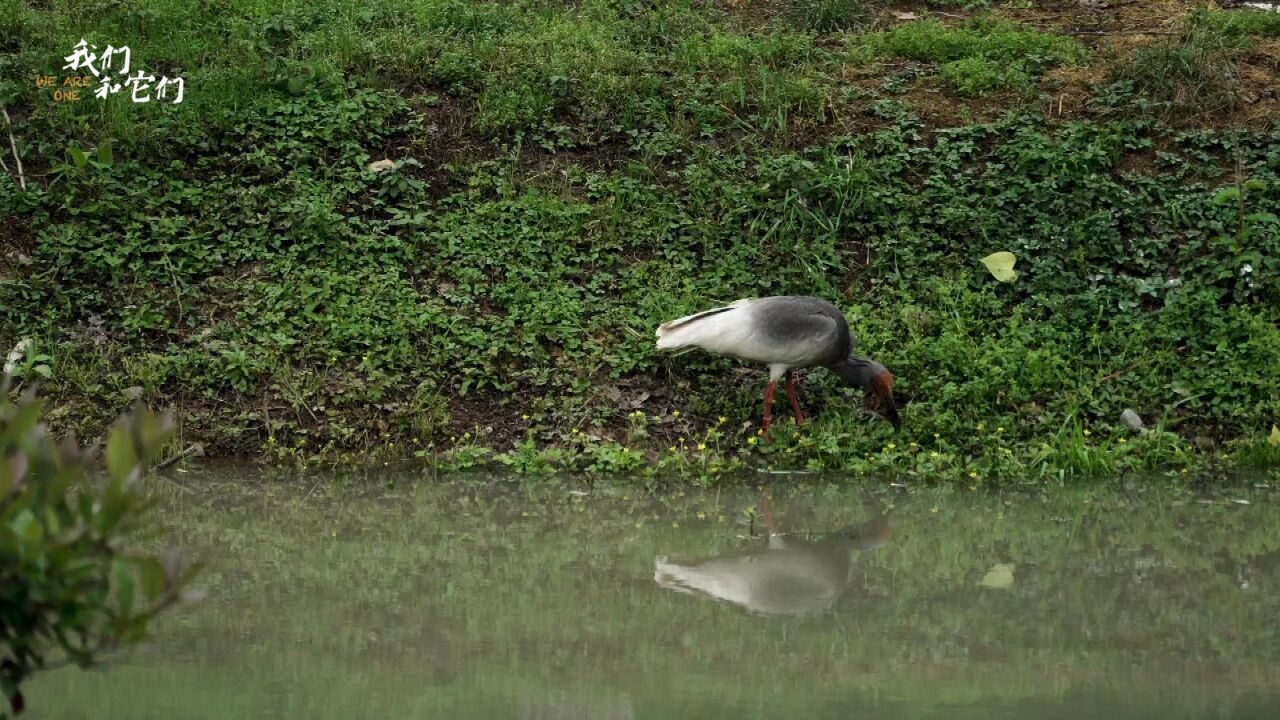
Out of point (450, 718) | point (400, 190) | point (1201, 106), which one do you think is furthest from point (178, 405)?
point (1201, 106)

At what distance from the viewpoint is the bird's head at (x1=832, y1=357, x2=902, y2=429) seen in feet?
26.8

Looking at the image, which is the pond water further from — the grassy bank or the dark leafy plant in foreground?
the dark leafy plant in foreground

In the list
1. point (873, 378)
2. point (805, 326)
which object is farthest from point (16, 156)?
point (873, 378)

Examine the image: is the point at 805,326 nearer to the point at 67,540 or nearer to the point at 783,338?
the point at 783,338

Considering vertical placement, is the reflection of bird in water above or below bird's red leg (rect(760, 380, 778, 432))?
below

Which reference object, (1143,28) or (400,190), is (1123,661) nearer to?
(400,190)

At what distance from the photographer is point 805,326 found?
811 cm

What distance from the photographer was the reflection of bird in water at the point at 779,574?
5.42 meters

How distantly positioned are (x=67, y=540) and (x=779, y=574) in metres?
3.77

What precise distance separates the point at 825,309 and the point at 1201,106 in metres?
3.97

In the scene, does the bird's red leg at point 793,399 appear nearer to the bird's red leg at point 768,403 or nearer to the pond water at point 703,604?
the bird's red leg at point 768,403

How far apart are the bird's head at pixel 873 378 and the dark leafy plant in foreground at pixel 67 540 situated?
6082 millimetres

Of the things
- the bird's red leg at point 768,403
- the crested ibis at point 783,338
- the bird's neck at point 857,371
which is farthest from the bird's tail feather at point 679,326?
the bird's neck at point 857,371

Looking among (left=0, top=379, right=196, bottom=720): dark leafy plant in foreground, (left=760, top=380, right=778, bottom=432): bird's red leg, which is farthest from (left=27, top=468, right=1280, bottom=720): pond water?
(left=0, top=379, right=196, bottom=720): dark leafy plant in foreground
